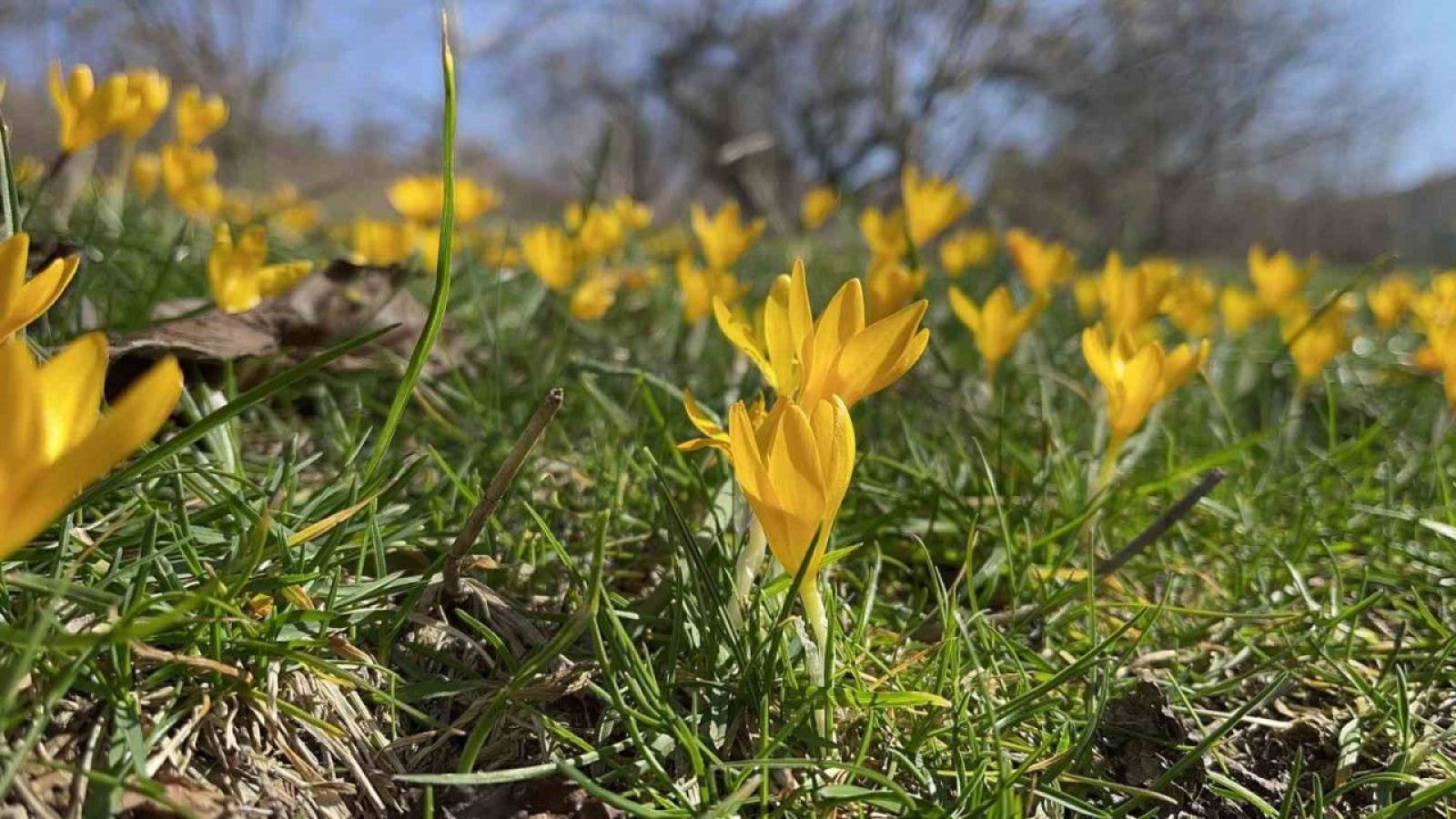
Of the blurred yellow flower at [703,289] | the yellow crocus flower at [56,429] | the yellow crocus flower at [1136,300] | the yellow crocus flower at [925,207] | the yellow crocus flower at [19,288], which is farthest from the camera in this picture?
the yellow crocus flower at [925,207]

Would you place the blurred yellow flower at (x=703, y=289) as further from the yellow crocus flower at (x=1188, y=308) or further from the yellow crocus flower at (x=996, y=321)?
the yellow crocus flower at (x=1188, y=308)

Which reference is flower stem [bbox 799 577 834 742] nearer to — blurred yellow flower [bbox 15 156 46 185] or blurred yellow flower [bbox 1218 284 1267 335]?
blurred yellow flower [bbox 15 156 46 185]

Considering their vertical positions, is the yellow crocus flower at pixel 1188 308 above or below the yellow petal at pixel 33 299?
below

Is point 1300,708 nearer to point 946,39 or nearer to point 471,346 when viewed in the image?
point 471,346

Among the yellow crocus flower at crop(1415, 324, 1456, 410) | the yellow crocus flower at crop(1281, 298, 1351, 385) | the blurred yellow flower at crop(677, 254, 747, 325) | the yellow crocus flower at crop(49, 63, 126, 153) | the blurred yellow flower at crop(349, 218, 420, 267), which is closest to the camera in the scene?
the yellow crocus flower at crop(1415, 324, 1456, 410)

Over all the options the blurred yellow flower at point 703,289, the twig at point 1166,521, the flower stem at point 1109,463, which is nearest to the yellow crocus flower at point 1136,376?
the flower stem at point 1109,463

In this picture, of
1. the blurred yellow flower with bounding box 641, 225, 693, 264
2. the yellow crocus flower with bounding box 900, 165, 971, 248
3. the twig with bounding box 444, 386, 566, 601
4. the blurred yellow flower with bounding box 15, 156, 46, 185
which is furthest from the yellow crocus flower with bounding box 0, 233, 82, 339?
the blurred yellow flower with bounding box 641, 225, 693, 264

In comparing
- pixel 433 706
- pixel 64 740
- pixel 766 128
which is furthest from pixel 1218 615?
pixel 766 128
